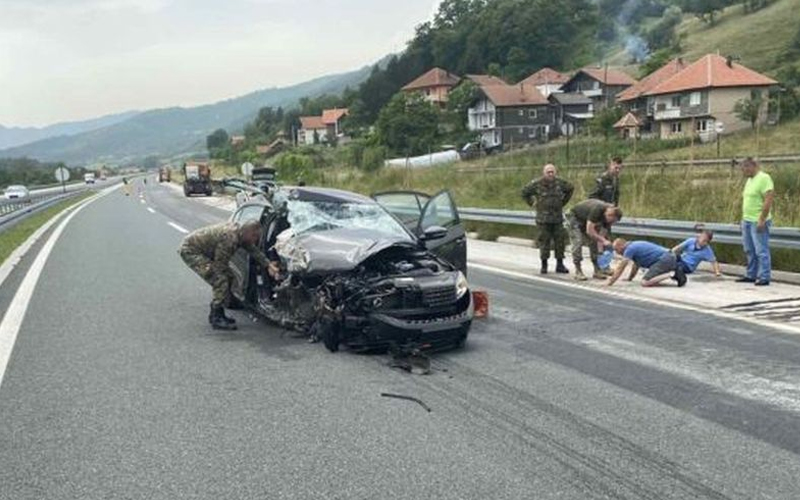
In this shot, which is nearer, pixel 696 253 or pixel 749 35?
pixel 696 253

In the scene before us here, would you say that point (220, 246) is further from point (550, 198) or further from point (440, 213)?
point (550, 198)

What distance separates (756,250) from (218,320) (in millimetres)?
7085

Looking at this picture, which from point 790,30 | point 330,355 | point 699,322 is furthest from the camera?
point 790,30

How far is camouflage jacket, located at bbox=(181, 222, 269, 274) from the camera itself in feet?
27.4

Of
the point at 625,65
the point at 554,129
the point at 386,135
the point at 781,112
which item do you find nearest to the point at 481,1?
the point at 625,65

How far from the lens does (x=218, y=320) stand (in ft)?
28.0

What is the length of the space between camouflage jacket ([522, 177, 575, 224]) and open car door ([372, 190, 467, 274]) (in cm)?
231

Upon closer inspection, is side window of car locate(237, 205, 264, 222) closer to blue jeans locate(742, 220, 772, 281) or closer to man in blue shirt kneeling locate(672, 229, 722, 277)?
man in blue shirt kneeling locate(672, 229, 722, 277)

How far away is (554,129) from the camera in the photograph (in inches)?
4178

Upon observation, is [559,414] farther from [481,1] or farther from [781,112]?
[481,1]

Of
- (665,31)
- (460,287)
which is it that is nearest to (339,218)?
(460,287)

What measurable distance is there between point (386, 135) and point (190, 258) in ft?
280

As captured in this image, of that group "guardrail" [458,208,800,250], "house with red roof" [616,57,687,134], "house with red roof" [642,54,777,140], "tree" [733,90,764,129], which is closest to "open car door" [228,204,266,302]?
"guardrail" [458,208,800,250]

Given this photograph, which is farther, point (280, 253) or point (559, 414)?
point (280, 253)
